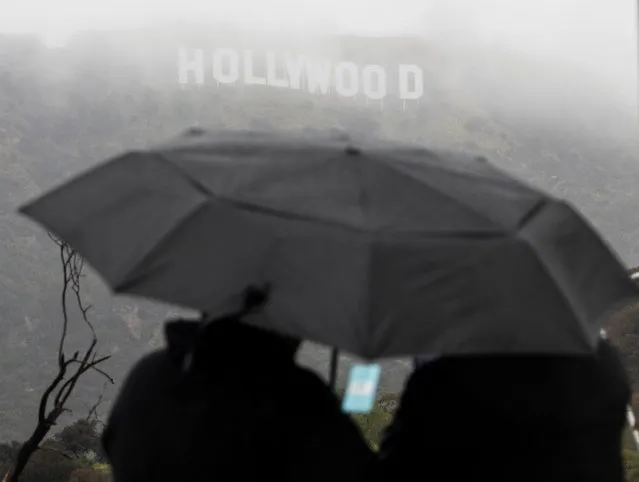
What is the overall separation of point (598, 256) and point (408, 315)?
2.52 ft

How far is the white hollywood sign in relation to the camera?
125188 mm

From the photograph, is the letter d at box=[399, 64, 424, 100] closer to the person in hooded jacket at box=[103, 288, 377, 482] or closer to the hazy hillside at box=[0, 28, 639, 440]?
the hazy hillside at box=[0, 28, 639, 440]

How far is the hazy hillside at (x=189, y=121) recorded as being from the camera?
8425 centimetres

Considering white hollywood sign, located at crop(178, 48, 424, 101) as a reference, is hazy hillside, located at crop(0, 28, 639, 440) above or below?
below

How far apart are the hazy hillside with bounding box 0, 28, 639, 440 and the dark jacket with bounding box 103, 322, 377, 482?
6773cm

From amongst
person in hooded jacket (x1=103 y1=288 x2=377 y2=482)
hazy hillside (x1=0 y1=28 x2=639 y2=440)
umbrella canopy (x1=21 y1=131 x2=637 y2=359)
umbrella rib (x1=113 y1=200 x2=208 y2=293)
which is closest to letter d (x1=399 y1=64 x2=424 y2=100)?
hazy hillside (x1=0 y1=28 x2=639 y2=440)

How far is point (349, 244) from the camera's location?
1730 millimetres

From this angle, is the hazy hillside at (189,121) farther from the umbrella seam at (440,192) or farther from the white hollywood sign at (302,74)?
the umbrella seam at (440,192)

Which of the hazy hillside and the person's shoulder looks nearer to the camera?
the person's shoulder

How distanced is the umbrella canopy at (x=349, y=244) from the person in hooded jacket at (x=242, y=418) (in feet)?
0.35

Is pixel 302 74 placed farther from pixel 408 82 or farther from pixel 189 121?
pixel 408 82

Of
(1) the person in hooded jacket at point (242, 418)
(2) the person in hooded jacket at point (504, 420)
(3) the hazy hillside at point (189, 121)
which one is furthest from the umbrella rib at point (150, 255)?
(3) the hazy hillside at point (189, 121)

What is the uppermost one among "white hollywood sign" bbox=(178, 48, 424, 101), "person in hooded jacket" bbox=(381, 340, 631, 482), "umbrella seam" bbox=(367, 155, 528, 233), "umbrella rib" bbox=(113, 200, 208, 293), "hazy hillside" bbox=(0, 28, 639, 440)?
"umbrella seam" bbox=(367, 155, 528, 233)

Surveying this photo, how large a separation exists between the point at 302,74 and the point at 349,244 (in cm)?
13307
